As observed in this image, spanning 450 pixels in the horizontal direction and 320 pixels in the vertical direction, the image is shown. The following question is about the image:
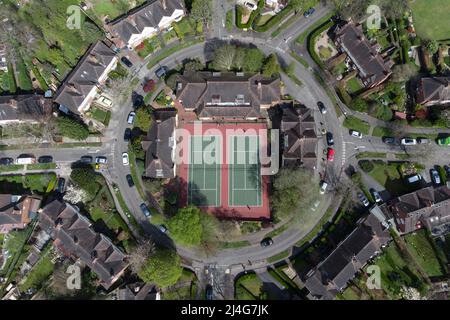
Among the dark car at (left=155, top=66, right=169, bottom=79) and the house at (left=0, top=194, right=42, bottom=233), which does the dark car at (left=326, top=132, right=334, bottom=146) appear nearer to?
the dark car at (left=155, top=66, right=169, bottom=79)

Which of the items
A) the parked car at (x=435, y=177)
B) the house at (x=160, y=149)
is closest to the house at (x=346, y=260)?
the parked car at (x=435, y=177)

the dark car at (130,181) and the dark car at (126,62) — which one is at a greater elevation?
the dark car at (126,62)

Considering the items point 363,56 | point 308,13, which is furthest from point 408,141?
point 308,13

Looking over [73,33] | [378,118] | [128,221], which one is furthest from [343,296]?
[73,33]

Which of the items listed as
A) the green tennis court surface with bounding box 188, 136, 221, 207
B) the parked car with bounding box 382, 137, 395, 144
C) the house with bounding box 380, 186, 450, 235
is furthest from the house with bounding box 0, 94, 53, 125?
the house with bounding box 380, 186, 450, 235

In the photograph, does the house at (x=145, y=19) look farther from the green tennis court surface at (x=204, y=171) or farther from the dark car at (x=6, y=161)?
the dark car at (x=6, y=161)
